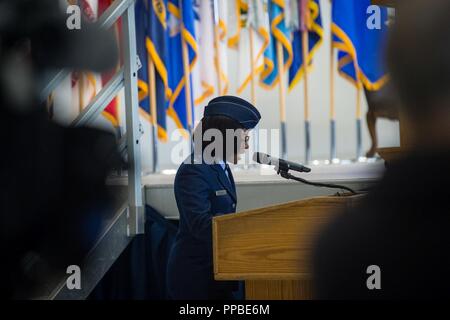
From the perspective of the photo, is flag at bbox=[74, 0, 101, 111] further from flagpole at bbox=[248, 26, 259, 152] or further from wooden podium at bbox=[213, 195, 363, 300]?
wooden podium at bbox=[213, 195, 363, 300]

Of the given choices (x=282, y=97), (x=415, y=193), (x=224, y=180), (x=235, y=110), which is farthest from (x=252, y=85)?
(x=415, y=193)

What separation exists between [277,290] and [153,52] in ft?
3.66

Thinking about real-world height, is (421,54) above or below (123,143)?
above

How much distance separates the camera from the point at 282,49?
103 inches

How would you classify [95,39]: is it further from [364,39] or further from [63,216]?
[364,39]

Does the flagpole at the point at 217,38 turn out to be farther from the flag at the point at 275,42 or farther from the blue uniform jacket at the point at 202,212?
the blue uniform jacket at the point at 202,212

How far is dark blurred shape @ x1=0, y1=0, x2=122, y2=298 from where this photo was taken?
200 cm

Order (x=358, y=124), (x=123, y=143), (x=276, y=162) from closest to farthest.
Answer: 1. (x=276, y=162)
2. (x=123, y=143)
3. (x=358, y=124)

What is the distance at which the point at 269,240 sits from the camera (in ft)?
5.49

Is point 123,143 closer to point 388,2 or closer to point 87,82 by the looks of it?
point 87,82

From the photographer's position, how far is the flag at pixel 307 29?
2564 mm

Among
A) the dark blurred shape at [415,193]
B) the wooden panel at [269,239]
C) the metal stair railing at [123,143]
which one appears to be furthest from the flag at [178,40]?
the dark blurred shape at [415,193]
